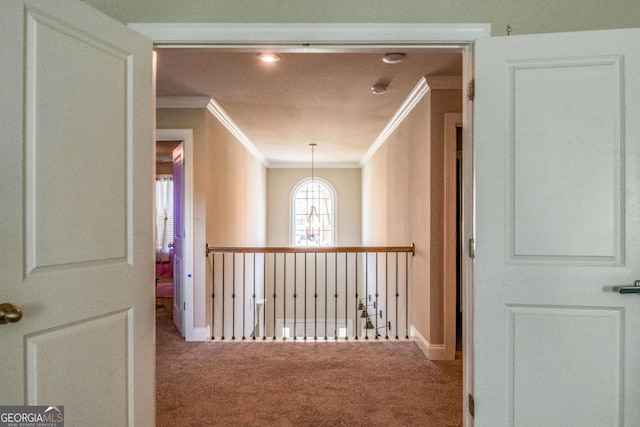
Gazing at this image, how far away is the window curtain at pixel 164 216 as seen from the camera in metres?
8.75

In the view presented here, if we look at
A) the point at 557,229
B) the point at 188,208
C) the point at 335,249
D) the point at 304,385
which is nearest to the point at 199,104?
the point at 188,208

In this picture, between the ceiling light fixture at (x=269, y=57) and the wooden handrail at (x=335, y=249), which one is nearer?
the ceiling light fixture at (x=269, y=57)

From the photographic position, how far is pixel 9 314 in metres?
1.17

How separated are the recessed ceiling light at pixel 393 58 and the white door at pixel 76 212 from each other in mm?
1725

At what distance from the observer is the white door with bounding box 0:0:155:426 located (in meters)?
1.22

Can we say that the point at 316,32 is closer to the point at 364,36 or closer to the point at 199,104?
the point at 364,36

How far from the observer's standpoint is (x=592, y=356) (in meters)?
1.53

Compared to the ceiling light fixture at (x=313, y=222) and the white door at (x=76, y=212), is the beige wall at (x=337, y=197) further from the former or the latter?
the white door at (x=76, y=212)

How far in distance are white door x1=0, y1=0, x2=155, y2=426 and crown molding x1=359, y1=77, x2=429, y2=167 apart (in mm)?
2496

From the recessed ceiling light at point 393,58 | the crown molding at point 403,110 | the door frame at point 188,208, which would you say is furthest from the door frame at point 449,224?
the door frame at point 188,208

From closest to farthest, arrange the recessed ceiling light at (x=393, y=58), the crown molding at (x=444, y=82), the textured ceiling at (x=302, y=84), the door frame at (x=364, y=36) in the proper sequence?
the door frame at (x=364, y=36), the recessed ceiling light at (x=393, y=58), the textured ceiling at (x=302, y=84), the crown molding at (x=444, y=82)

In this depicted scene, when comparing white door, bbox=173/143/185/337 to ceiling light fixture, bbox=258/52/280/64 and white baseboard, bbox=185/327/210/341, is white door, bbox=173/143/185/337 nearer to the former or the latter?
white baseboard, bbox=185/327/210/341

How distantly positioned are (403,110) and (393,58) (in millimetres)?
1486

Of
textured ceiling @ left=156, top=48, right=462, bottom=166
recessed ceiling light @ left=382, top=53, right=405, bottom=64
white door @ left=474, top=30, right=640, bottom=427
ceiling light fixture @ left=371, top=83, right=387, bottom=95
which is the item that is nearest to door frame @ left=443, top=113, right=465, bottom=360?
textured ceiling @ left=156, top=48, right=462, bottom=166
